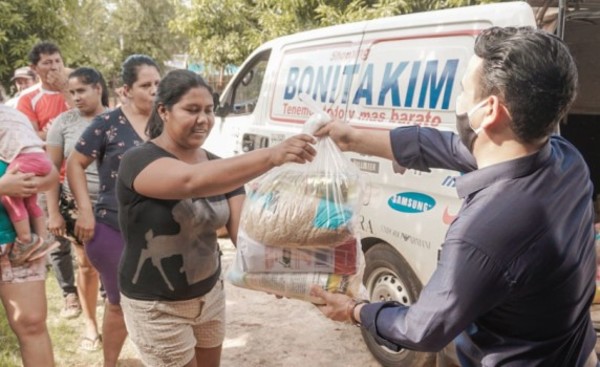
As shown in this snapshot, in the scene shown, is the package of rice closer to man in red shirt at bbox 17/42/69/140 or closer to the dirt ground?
the dirt ground

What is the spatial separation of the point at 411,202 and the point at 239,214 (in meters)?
1.19

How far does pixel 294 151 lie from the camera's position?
1.71 metres

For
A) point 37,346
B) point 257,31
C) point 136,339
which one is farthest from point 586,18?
point 257,31

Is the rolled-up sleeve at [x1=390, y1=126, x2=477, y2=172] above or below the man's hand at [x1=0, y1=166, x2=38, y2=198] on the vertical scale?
above

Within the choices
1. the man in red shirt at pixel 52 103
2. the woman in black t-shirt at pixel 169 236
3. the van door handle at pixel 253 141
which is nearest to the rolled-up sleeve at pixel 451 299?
the woman in black t-shirt at pixel 169 236

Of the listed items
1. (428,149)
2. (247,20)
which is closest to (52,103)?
(428,149)

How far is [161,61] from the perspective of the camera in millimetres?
23000

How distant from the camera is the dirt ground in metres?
3.50

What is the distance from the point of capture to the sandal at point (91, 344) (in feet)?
11.7

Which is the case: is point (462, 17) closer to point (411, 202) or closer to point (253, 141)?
point (411, 202)

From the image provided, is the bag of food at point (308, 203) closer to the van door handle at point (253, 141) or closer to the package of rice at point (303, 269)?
the package of rice at point (303, 269)

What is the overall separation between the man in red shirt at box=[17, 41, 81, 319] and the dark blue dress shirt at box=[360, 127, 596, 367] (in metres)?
3.36

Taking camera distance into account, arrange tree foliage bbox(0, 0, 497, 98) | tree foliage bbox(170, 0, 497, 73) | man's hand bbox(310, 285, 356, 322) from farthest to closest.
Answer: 1. tree foliage bbox(170, 0, 497, 73)
2. tree foliage bbox(0, 0, 497, 98)
3. man's hand bbox(310, 285, 356, 322)

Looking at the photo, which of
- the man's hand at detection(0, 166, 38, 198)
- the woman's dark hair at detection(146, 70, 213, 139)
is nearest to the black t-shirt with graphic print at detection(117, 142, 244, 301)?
the woman's dark hair at detection(146, 70, 213, 139)
